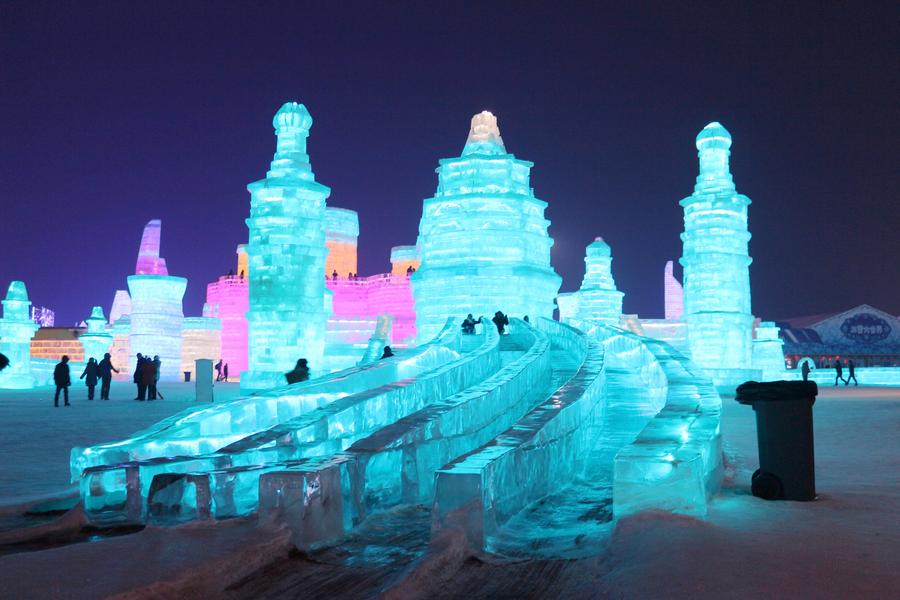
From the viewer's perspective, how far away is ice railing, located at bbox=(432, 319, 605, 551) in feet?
17.0

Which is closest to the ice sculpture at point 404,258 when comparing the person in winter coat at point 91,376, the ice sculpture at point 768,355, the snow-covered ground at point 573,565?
the ice sculpture at point 768,355

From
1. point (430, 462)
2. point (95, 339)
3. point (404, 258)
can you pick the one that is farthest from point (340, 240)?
point (430, 462)

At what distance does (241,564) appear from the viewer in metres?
4.77

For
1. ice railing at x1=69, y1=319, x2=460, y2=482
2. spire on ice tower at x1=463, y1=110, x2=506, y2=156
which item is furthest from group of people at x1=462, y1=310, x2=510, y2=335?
spire on ice tower at x1=463, y1=110, x2=506, y2=156

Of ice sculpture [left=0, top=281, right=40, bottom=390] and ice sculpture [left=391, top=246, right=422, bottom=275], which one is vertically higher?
ice sculpture [left=391, top=246, right=422, bottom=275]

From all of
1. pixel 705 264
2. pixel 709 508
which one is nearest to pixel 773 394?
pixel 709 508

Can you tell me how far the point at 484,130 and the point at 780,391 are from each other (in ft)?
110

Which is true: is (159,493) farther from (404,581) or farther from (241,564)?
(404,581)

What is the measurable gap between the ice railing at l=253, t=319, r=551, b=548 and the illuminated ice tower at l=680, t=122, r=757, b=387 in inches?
1097

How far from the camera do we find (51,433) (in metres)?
12.4

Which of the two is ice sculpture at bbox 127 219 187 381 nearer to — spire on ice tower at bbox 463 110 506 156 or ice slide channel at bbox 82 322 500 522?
spire on ice tower at bbox 463 110 506 156

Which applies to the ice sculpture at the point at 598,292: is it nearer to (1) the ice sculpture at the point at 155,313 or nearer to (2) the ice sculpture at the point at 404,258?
(2) the ice sculpture at the point at 404,258

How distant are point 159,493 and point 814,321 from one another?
7609cm

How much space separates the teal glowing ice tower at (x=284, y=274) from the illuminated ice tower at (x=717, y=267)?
17309mm
